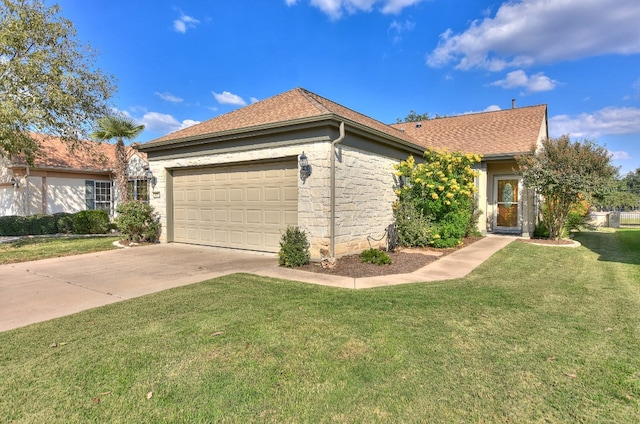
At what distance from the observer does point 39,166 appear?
1622 centimetres

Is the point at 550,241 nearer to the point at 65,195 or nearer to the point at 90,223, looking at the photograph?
the point at 90,223

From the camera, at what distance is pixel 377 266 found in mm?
7438

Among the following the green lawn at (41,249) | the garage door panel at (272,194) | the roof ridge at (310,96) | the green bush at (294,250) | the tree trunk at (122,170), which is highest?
the roof ridge at (310,96)

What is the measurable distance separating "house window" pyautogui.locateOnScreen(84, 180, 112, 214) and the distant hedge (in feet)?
10.4

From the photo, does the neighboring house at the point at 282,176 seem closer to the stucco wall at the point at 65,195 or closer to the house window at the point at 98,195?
the stucco wall at the point at 65,195

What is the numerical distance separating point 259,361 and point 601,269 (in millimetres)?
7812

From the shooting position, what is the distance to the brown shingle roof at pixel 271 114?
27.4 ft

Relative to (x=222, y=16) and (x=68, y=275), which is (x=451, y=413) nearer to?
(x=68, y=275)

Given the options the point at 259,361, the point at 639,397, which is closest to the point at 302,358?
the point at 259,361

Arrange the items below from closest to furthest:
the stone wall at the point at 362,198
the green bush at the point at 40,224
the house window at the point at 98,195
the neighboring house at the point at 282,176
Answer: the neighboring house at the point at 282,176
the stone wall at the point at 362,198
the green bush at the point at 40,224
the house window at the point at 98,195

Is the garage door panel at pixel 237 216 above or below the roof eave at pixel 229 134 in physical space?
below

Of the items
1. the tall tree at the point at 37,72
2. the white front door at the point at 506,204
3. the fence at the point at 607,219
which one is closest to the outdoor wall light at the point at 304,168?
the tall tree at the point at 37,72

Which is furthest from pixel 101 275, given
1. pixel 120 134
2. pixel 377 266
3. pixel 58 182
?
pixel 58 182

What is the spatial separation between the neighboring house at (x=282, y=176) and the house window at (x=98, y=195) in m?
9.90
